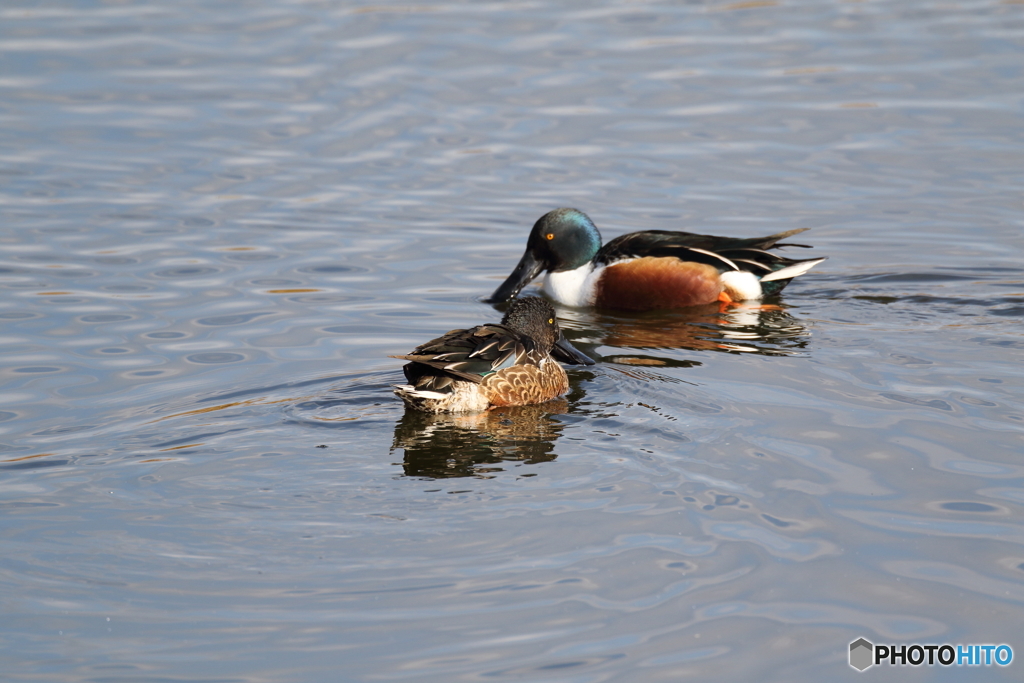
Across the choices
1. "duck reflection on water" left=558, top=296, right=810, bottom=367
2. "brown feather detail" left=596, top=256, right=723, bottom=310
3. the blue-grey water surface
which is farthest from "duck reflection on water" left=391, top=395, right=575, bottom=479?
"brown feather detail" left=596, top=256, right=723, bottom=310

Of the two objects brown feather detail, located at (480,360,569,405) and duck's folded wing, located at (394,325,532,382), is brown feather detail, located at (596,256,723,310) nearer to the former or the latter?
brown feather detail, located at (480,360,569,405)

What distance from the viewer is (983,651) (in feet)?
15.2

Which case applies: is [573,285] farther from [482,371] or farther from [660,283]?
[482,371]

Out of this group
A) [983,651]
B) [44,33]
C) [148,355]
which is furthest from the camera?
[44,33]

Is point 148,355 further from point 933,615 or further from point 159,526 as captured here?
point 933,615

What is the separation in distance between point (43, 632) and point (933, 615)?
3.53 m

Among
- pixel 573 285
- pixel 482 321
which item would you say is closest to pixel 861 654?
pixel 482 321

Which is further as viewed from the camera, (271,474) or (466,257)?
(466,257)

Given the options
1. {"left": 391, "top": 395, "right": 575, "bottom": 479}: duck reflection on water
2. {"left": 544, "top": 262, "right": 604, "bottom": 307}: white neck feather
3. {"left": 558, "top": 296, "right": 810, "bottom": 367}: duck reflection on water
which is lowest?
{"left": 391, "top": 395, "right": 575, "bottom": 479}: duck reflection on water

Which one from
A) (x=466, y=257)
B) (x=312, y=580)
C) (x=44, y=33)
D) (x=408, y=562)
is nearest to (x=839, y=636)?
(x=408, y=562)

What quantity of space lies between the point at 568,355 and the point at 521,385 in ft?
3.31

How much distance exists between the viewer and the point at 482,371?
24.1ft
